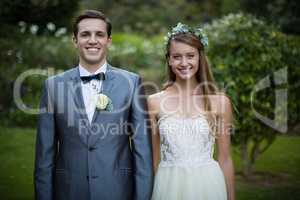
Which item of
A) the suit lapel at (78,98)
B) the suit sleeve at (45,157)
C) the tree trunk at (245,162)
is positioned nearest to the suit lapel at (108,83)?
the suit lapel at (78,98)

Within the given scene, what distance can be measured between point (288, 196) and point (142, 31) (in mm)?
20246

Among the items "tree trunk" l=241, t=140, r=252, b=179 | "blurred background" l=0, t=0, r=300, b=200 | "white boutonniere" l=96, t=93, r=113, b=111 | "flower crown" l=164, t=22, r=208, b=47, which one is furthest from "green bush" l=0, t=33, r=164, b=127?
"white boutonniere" l=96, t=93, r=113, b=111

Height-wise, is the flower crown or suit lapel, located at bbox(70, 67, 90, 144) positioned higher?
the flower crown

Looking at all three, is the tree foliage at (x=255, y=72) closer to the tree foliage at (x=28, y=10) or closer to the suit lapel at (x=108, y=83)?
the suit lapel at (x=108, y=83)

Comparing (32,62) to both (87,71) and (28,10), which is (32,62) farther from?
(87,71)

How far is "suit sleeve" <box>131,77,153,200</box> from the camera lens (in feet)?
10.9

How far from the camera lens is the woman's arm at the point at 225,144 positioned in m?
3.82

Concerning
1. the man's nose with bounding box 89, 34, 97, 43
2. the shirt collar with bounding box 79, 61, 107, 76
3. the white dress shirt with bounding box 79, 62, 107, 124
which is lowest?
the white dress shirt with bounding box 79, 62, 107, 124

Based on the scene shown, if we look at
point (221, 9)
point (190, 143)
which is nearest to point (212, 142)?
point (190, 143)

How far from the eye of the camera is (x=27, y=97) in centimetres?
1065

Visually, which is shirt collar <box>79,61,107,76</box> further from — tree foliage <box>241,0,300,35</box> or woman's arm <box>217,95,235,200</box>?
tree foliage <box>241,0,300,35</box>

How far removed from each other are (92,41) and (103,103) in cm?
42

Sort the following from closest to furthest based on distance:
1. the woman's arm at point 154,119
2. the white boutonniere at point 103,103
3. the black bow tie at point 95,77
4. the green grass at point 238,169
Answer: the white boutonniere at point 103,103
the black bow tie at point 95,77
the woman's arm at point 154,119
the green grass at point 238,169

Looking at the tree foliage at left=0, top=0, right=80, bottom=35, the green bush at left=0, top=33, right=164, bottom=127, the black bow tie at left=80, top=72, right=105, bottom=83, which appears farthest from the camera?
the green bush at left=0, top=33, right=164, bottom=127
